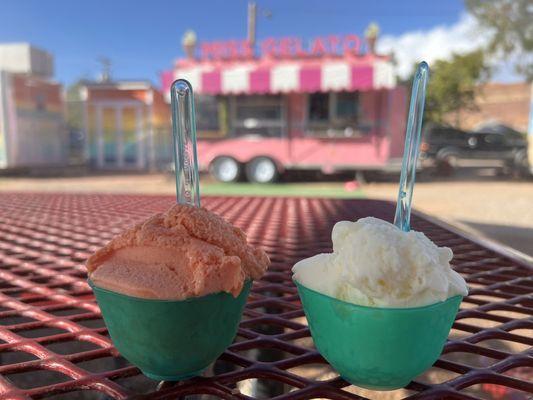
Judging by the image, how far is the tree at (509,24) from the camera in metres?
13.6

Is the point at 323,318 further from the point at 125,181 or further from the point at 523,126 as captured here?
the point at 523,126

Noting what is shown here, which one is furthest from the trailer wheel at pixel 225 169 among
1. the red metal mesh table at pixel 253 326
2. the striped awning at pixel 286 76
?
the red metal mesh table at pixel 253 326

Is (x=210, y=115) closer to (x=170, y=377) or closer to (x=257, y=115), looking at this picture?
(x=257, y=115)

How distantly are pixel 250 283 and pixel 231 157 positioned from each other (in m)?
8.97

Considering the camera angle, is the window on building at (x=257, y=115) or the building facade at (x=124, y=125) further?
the building facade at (x=124, y=125)

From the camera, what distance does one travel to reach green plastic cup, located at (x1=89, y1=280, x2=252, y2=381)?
479mm

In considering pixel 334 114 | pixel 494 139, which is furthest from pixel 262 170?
pixel 494 139

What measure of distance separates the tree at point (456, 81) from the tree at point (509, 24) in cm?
72

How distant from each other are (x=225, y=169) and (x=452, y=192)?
460 cm

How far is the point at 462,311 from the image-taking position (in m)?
0.82

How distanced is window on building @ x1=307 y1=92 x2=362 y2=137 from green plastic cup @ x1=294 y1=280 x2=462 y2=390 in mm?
8856

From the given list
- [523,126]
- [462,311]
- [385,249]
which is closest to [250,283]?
[385,249]

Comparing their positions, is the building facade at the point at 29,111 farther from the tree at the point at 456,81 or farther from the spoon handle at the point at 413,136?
the spoon handle at the point at 413,136

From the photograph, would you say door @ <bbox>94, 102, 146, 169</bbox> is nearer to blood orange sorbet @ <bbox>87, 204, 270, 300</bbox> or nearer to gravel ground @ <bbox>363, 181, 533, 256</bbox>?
gravel ground @ <bbox>363, 181, 533, 256</bbox>
